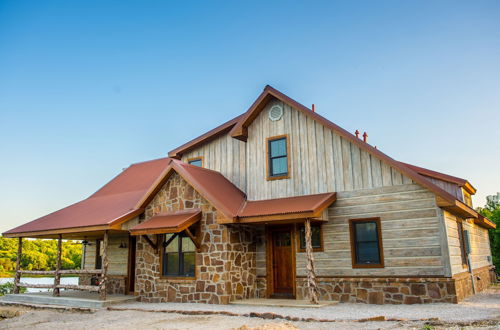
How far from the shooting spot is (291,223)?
44.0 ft

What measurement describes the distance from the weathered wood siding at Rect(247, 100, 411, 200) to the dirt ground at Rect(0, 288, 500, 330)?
3.65 m

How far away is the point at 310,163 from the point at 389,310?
17.0 ft

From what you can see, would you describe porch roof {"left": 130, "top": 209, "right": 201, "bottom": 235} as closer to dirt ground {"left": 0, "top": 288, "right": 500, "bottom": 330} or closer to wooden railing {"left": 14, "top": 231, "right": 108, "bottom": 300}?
wooden railing {"left": 14, "top": 231, "right": 108, "bottom": 300}

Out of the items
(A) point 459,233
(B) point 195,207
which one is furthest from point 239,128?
(A) point 459,233

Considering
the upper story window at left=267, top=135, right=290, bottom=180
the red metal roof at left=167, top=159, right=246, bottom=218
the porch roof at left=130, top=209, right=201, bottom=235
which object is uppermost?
the upper story window at left=267, top=135, right=290, bottom=180

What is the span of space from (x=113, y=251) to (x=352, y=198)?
419 inches

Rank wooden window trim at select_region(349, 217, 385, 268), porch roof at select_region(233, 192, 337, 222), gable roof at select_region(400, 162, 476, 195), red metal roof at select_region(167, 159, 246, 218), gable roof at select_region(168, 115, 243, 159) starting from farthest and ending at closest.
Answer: gable roof at select_region(168, 115, 243, 159) < gable roof at select_region(400, 162, 476, 195) < red metal roof at select_region(167, 159, 246, 218) < wooden window trim at select_region(349, 217, 385, 268) < porch roof at select_region(233, 192, 337, 222)

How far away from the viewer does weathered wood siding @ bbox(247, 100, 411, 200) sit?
488 inches

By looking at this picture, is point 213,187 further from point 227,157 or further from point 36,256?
point 36,256

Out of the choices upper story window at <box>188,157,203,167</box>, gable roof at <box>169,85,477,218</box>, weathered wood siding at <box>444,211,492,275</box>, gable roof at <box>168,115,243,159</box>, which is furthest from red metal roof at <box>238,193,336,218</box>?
upper story window at <box>188,157,203,167</box>

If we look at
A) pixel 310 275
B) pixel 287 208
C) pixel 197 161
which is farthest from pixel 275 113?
pixel 310 275

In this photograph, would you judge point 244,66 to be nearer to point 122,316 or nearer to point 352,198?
point 352,198

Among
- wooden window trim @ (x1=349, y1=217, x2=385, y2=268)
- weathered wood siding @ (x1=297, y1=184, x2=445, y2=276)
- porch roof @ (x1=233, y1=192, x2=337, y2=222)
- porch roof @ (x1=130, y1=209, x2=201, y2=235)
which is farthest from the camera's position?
porch roof @ (x1=130, y1=209, x2=201, y2=235)

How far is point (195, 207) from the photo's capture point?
1370cm
